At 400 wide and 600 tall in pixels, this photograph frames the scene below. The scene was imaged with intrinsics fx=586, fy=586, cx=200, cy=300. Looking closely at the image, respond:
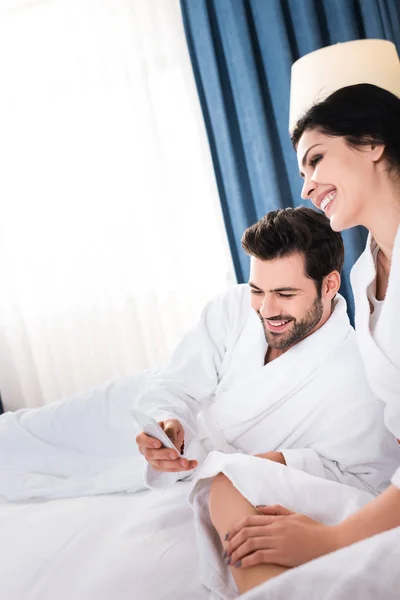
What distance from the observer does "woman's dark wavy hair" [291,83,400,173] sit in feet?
4.14

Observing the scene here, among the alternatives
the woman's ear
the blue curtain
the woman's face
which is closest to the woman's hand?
the woman's face

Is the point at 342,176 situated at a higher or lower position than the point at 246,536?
higher

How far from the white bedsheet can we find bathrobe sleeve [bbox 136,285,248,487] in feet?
0.73

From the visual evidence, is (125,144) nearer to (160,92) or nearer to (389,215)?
(160,92)

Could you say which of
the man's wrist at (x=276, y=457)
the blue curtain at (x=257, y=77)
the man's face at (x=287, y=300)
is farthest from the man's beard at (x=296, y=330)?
the blue curtain at (x=257, y=77)

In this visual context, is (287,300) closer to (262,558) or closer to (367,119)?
(367,119)

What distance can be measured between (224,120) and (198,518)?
212cm

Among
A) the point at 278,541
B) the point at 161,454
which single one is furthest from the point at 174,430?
the point at 278,541

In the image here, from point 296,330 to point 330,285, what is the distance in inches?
6.4

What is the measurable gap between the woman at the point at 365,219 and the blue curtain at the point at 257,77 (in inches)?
59.6

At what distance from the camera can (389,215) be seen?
4.17 ft

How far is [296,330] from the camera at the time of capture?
62.3 inches

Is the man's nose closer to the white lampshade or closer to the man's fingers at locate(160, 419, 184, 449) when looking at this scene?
the man's fingers at locate(160, 419, 184, 449)

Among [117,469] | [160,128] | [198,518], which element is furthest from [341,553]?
[160,128]
